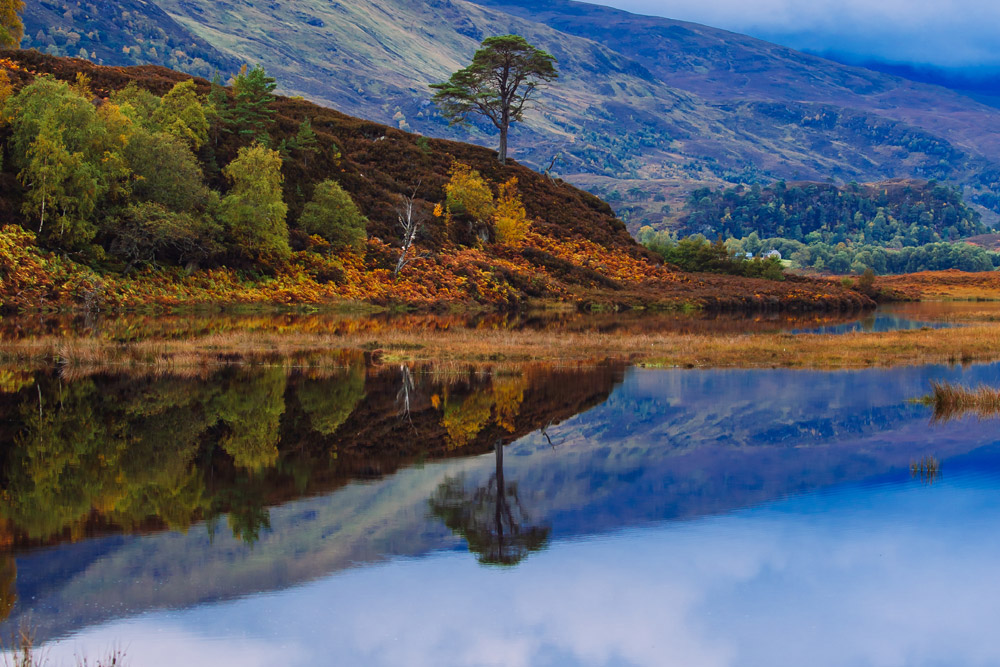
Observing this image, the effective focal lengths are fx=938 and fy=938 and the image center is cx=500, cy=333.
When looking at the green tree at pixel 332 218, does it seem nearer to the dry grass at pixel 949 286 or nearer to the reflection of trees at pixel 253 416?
the reflection of trees at pixel 253 416

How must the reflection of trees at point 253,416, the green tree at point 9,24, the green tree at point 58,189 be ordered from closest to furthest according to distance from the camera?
the reflection of trees at point 253,416, the green tree at point 58,189, the green tree at point 9,24

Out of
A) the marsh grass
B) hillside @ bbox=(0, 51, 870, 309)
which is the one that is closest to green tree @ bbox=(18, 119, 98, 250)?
hillside @ bbox=(0, 51, 870, 309)

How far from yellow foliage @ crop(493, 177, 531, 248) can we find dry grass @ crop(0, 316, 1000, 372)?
1678 inches

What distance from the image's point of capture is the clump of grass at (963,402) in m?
24.2

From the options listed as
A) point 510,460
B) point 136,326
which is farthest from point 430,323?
point 510,460

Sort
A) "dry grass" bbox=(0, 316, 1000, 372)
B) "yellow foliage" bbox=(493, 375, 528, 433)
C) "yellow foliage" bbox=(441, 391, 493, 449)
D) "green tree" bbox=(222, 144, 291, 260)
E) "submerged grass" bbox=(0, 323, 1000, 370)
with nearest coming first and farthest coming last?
"yellow foliage" bbox=(441, 391, 493, 449) < "yellow foliage" bbox=(493, 375, 528, 433) < "dry grass" bbox=(0, 316, 1000, 372) < "submerged grass" bbox=(0, 323, 1000, 370) < "green tree" bbox=(222, 144, 291, 260)

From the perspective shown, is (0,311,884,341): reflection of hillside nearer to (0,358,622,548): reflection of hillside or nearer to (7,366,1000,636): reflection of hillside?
(0,358,622,548): reflection of hillside

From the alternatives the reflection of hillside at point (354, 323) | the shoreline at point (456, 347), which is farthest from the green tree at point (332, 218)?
the shoreline at point (456, 347)

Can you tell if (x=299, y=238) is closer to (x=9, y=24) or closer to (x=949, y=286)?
(x=9, y=24)

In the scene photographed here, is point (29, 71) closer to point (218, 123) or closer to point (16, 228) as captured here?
point (218, 123)

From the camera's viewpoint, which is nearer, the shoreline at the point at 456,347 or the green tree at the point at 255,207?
the shoreline at the point at 456,347

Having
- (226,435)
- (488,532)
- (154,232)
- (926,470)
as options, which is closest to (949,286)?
(154,232)

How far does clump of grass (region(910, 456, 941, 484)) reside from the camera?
17.6 m

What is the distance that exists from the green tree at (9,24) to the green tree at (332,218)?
934 inches
